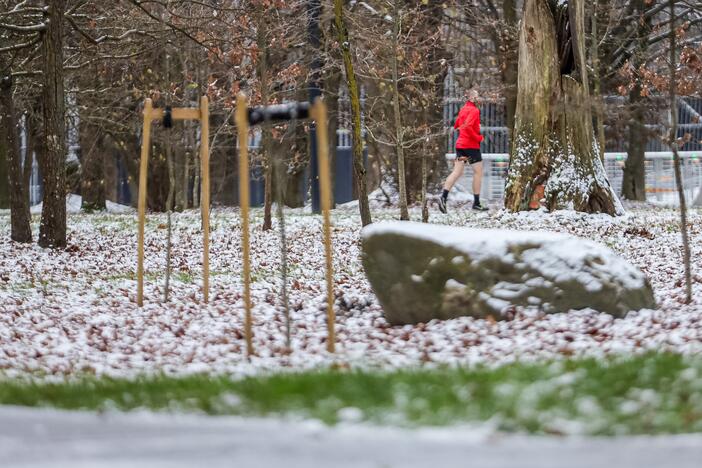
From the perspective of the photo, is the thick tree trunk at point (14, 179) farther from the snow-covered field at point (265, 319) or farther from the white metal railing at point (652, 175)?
the white metal railing at point (652, 175)

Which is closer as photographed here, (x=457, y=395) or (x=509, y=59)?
(x=457, y=395)

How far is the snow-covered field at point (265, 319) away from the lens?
27.6ft

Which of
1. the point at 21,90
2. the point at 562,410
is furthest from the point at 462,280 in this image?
the point at 21,90

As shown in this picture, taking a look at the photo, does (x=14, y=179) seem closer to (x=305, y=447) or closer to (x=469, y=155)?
(x=469, y=155)

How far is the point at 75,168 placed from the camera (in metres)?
33.6

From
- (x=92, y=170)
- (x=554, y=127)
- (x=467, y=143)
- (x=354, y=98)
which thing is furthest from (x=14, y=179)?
(x=92, y=170)

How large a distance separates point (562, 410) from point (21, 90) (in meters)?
18.3

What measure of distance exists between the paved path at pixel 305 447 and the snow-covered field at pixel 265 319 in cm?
223

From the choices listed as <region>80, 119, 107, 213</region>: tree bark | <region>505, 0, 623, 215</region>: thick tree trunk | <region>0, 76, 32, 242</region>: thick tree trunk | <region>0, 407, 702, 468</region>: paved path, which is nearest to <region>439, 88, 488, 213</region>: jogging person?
<region>505, 0, 623, 215</region>: thick tree trunk

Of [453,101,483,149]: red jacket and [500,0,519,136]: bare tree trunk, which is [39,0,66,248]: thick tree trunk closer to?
[453,101,483,149]: red jacket

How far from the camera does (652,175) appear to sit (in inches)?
1294

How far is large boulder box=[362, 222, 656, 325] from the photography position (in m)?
9.34

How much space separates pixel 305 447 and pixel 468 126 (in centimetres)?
1637

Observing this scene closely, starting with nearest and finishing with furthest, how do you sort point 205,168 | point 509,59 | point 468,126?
point 205,168 → point 468,126 → point 509,59
